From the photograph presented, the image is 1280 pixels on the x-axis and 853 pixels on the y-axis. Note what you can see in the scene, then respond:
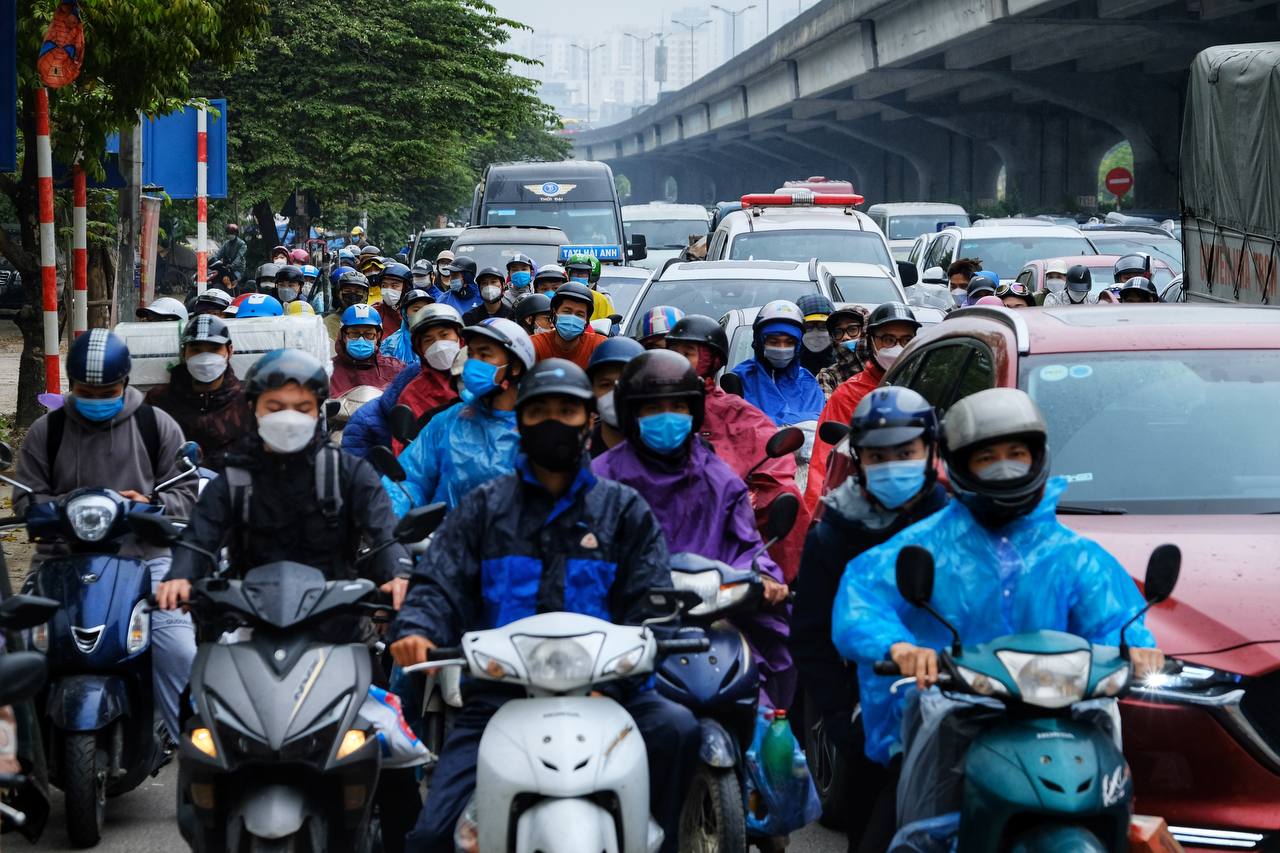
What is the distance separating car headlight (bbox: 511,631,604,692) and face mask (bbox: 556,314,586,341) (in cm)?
568

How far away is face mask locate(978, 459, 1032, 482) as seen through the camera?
4.20m

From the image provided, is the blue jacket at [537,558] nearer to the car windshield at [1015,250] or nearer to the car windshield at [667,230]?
the car windshield at [1015,250]

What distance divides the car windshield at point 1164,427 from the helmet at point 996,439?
1.41 meters

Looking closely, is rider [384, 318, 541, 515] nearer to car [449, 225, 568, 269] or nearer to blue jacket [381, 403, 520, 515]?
blue jacket [381, 403, 520, 515]

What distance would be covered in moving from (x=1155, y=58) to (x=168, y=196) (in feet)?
97.6

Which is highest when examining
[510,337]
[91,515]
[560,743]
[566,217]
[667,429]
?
[566,217]

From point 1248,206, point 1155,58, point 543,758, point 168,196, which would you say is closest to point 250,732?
point 543,758

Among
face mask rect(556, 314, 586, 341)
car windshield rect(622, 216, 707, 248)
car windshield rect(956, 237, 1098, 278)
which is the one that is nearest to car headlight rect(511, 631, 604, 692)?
face mask rect(556, 314, 586, 341)

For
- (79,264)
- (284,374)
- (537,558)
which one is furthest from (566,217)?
(537,558)

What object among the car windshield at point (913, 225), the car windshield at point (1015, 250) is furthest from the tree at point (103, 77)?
the car windshield at point (913, 225)

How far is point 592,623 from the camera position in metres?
4.21

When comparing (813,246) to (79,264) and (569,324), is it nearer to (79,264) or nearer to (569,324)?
(79,264)

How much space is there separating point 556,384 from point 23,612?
1.30 metres

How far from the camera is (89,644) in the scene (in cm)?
617
